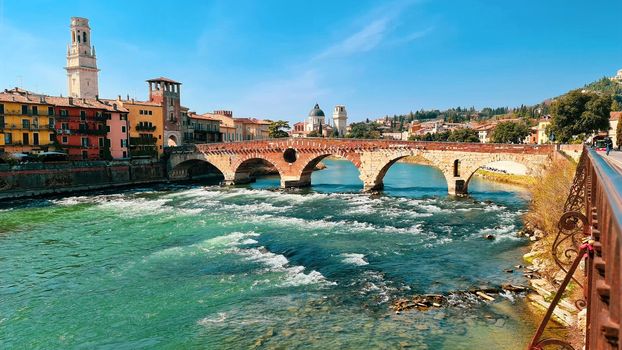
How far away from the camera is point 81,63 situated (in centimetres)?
7300

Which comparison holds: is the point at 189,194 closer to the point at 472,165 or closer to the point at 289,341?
the point at 472,165

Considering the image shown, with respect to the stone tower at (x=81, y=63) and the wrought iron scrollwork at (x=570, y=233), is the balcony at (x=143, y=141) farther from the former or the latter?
the wrought iron scrollwork at (x=570, y=233)

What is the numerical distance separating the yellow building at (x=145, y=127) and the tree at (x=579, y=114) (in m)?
54.4

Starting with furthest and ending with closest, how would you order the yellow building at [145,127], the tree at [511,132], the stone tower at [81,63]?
the tree at [511,132]
the stone tower at [81,63]
the yellow building at [145,127]

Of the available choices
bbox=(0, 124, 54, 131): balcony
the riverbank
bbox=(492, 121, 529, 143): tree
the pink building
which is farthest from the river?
bbox=(492, 121, 529, 143): tree

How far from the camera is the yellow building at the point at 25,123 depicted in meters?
50.0

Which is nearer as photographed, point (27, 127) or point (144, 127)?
point (27, 127)

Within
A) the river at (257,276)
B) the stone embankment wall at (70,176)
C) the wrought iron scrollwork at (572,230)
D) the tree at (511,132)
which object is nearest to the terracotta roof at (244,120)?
the stone embankment wall at (70,176)

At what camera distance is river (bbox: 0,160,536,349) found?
45.0ft

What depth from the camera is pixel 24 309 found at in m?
16.2

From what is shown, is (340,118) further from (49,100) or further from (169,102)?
(49,100)

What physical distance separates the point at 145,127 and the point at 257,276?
2050 inches

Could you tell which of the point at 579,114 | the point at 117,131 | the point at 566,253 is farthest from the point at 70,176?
the point at 579,114

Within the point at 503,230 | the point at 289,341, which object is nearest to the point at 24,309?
the point at 289,341
